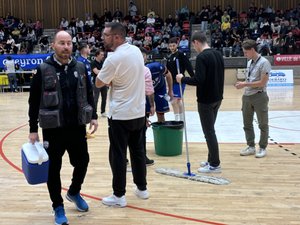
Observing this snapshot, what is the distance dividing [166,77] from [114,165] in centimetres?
275

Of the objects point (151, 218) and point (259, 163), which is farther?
point (259, 163)

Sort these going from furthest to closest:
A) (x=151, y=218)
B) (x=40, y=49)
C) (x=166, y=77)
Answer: (x=40, y=49) < (x=166, y=77) < (x=151, y=218)

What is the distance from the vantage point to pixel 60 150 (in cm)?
375

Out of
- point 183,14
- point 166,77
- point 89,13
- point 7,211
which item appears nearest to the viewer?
point 7,211

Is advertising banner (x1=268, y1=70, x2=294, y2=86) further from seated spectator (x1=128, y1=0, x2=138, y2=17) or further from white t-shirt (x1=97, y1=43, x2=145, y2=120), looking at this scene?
white t-shirt (x1=97, y1=43, x2=145, y2=120)

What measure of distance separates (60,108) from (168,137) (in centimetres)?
270

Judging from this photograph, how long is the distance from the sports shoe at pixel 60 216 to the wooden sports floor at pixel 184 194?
13cm

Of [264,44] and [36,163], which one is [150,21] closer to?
[264,44]

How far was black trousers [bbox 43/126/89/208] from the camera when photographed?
12.2ft

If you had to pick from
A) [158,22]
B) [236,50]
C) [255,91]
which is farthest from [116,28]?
[158,22]

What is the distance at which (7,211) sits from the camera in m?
4.21

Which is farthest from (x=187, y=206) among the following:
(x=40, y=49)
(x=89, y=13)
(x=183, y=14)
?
(x=89, y=13)

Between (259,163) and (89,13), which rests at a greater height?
(89,13)

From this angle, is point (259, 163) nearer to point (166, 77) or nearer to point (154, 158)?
point (154, 158)
